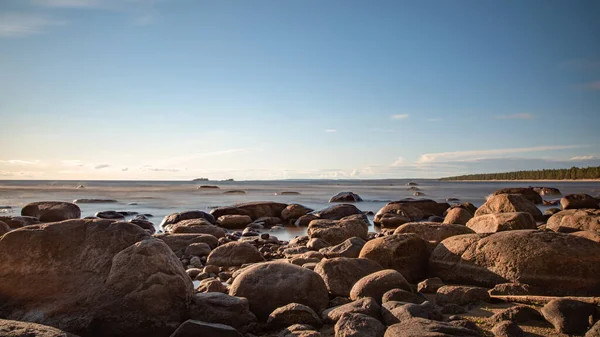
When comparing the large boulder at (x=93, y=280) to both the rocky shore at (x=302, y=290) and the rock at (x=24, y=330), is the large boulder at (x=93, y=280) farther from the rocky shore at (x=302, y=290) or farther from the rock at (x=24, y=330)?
the rock at (x=24, y=330)

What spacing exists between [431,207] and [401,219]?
3.22 metres

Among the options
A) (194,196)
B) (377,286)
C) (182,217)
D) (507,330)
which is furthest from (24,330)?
(194,196)

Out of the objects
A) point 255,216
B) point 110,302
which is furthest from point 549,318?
point 255,216

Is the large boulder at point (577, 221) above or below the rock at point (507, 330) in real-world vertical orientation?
above

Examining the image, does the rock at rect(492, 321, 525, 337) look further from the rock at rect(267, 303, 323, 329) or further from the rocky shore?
the rock at rect(267, 303, 323, 329)

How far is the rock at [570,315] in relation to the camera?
415 centimetres

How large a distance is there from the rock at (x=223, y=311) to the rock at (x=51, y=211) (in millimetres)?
13852

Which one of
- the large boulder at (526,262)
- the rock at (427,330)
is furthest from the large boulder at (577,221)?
the rock at (427,330)

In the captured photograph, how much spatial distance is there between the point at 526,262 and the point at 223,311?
393cm

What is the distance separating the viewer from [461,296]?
5121 millimetres

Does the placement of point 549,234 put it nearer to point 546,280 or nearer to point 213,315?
point 546,280

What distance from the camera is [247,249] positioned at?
8273mm

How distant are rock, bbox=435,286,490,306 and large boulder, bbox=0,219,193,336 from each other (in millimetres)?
2876

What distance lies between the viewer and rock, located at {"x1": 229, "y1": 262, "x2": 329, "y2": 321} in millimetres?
4988
